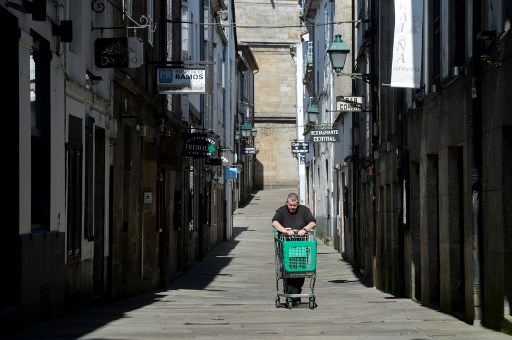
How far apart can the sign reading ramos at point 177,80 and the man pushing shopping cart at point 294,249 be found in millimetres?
4608

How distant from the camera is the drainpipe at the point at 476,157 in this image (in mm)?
12109

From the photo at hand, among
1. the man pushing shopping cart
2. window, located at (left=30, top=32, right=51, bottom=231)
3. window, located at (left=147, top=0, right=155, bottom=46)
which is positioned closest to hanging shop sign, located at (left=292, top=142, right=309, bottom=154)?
window, located at (left=147, top=0, right=155, bottom=46)

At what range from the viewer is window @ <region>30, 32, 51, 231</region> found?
1303cm

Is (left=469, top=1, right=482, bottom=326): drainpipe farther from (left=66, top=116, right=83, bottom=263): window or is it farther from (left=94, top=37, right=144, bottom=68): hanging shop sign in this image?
(left=94, top=37, right=144, bottom=68): hanging shop sign

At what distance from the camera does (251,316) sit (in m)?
14.8

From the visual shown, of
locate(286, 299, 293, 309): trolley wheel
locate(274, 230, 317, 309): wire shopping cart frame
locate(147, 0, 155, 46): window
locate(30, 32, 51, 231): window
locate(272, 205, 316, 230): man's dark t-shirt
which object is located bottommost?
locate(286, 299, 293, 309): trolley wheel

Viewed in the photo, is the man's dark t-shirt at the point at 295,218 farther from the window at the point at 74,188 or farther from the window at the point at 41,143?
the window at the point at 41,143

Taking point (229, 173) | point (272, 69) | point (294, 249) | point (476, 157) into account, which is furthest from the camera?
point (272, 69)

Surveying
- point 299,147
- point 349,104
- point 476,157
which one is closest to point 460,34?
point 476,157

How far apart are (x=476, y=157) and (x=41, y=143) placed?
506 cm

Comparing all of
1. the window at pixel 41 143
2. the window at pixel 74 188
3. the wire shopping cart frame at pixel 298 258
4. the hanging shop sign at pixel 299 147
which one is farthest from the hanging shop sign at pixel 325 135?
the window at pixel 41 143

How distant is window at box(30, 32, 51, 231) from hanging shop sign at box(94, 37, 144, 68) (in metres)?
2.64

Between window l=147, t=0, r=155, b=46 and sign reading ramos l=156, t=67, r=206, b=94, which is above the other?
window l=147, t=0, r=155, b=46

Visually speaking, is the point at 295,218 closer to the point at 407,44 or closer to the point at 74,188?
the point at 407,44
